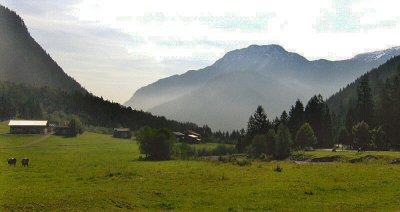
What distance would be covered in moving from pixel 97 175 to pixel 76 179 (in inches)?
178

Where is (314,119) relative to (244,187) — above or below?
above

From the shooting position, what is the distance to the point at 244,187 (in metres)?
40.6

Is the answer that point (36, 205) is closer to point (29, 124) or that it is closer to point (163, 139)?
point (163, 139)

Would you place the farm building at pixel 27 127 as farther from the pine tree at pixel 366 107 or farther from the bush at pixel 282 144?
the pine tree at pixel 366 107

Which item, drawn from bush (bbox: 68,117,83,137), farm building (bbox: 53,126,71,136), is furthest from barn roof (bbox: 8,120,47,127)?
bush (bbox: 68,117,83,137)

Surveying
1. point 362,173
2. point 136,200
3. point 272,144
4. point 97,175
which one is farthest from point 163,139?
point 136,200

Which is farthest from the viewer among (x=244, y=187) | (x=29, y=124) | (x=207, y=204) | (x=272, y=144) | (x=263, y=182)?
(x=29, y=124)

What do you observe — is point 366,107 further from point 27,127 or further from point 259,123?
point 27,127

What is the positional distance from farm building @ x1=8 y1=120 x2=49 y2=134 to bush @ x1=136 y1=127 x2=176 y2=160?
9327 centimetres

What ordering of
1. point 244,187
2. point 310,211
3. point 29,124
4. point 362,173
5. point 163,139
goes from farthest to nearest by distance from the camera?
point 29,124
point 163,139
point 362,173
point 244,187
point 310,211

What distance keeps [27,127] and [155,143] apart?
328 ft

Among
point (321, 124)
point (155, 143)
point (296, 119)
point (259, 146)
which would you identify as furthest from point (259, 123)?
point (155, 143)

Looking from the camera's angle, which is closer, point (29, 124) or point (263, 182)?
point (263, 182)

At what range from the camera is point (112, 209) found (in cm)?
2969
